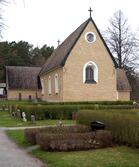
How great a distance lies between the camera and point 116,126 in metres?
16.7

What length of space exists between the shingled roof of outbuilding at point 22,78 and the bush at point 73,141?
5577 centimetres

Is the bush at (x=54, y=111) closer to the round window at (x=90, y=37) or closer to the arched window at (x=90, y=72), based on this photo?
the arched window at (x=90, y=72)

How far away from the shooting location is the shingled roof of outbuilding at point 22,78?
7144 cm

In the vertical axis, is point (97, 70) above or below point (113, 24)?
below

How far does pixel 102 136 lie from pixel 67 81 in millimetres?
34977

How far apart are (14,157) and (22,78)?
193 ft

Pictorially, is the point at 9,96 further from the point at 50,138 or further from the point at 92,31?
the point at 50,138

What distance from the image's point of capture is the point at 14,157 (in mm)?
14531

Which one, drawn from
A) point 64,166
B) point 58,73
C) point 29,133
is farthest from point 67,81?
point 64,166

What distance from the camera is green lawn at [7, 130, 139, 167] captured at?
12266 mm

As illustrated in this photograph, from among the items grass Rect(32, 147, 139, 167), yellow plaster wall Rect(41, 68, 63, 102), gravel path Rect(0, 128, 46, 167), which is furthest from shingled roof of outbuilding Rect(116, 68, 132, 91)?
grass Rect(32, 147, 139, 167)

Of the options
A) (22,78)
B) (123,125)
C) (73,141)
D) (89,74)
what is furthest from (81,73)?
(73,141)

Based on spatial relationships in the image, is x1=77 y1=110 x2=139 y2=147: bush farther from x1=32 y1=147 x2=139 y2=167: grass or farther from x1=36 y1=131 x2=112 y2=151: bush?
x1=36 y1=131 x2=112 y2=151: bush

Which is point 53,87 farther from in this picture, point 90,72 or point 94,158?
point 94,158
